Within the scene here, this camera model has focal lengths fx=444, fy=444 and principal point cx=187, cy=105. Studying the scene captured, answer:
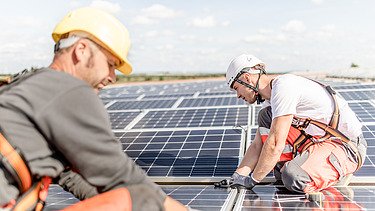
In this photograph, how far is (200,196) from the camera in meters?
4.63

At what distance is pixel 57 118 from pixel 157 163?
158 inches

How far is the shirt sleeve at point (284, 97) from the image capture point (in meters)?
4.62

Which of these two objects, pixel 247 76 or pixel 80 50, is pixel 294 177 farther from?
pixel 80 50

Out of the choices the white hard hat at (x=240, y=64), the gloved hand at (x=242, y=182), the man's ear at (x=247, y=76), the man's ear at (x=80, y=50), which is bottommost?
the gloved hand at (x=242, y=182)

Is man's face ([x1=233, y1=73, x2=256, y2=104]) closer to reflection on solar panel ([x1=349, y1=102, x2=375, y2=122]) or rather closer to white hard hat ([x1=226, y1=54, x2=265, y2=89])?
white hard hat ([x1=226, y1=54, x2=265, y2=89])

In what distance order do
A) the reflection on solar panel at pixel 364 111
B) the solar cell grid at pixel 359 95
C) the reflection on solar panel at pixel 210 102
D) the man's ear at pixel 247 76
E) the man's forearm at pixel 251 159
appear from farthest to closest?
the reflection on solar panel at pixel 210 102
the solar cell grid at pixel 359 95
the reflection on solar panel at pixel 364 111
the man's forearm at pixel 251 159
the man's ear at pixel 247 76

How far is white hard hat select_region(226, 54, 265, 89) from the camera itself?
5.12m

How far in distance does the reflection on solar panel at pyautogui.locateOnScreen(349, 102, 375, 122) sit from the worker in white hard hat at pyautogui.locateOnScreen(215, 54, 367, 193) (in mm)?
2576

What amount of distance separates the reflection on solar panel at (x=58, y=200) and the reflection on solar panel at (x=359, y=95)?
7.06 m

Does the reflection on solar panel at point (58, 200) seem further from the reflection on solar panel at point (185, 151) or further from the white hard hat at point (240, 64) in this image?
the white hard hat at point (240, 64)

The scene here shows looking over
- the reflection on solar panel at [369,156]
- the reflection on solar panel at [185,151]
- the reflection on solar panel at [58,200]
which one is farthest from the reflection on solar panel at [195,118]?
the reflection on solar panel at [58,200]

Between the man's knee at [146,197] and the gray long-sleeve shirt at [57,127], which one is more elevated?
the gray long-sleeve shirt at [57,127]


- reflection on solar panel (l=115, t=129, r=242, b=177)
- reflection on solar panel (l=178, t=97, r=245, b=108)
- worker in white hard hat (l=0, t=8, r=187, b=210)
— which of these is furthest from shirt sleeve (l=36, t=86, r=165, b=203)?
reflection on solar panel (l=178, t=97, r=245, b=108)

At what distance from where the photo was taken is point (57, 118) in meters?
2.17
